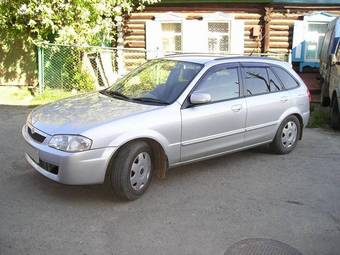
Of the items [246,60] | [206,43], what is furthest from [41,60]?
[246,60]

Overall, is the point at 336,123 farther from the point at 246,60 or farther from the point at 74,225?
the point at 74,225

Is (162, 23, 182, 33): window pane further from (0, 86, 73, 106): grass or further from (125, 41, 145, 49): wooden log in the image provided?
(0, 86, 73, 106): grass

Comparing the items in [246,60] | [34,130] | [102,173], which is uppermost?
[246,60]

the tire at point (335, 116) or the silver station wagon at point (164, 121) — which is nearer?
the silver station wagon at point (164, 121)

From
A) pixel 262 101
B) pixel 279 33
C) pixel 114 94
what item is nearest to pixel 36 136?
pixel 114 94

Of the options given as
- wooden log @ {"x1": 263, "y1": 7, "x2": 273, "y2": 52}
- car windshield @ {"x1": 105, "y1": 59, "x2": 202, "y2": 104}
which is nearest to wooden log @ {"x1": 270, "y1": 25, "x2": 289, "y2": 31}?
wooden log @ {"x1": 263, "y1": 7, "x2": 273, "y2": 52}

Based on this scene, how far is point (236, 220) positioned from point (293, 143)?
2886 millimetres

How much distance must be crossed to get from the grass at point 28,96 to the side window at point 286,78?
241 inches

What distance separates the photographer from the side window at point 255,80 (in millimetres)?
6195

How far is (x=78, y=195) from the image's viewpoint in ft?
16.4

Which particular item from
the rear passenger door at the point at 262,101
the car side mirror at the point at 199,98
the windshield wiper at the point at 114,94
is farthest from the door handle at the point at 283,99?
the windshield wiper at the point at 114,94

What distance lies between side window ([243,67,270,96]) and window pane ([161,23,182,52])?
8538 millimetres

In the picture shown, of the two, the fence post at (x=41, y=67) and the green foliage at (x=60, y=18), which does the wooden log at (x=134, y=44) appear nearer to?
the green foliage at (x=60, y=18)

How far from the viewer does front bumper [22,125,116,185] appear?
448 centimetres
